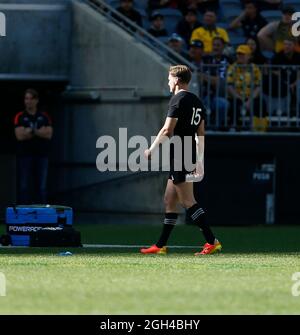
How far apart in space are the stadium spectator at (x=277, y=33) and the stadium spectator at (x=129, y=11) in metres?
2.08

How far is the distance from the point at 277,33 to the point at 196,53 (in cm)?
162

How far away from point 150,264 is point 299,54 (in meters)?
10.5

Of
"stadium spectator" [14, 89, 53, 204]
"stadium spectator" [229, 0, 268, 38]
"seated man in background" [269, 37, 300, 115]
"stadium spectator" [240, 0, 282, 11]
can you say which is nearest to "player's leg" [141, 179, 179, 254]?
"stadium spectator" [14, 89, 53, 204]

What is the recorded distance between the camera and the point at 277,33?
23672 millimetres

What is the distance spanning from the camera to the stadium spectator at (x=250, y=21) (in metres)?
24.2

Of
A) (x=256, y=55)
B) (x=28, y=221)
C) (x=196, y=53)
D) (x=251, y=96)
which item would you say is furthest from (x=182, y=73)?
(x=256, y=55)

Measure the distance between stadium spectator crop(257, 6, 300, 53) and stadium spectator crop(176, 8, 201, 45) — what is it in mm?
1127

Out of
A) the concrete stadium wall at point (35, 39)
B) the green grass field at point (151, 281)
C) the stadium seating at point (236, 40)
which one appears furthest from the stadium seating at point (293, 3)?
the green grass field at point (151, 281)

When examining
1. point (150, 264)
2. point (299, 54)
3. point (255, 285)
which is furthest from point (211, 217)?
point (255, 285)

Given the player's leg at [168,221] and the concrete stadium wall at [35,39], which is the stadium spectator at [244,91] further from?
the player's leg at [168,221]

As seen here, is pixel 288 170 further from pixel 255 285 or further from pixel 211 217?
pixel 255 285

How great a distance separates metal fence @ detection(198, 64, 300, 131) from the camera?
895 inches

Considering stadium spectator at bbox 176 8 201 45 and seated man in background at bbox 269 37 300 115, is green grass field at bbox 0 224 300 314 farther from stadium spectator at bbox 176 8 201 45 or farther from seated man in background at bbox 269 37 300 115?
stadium spectator at bbox 176 8 201 45

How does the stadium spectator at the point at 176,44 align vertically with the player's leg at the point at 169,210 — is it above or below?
above
